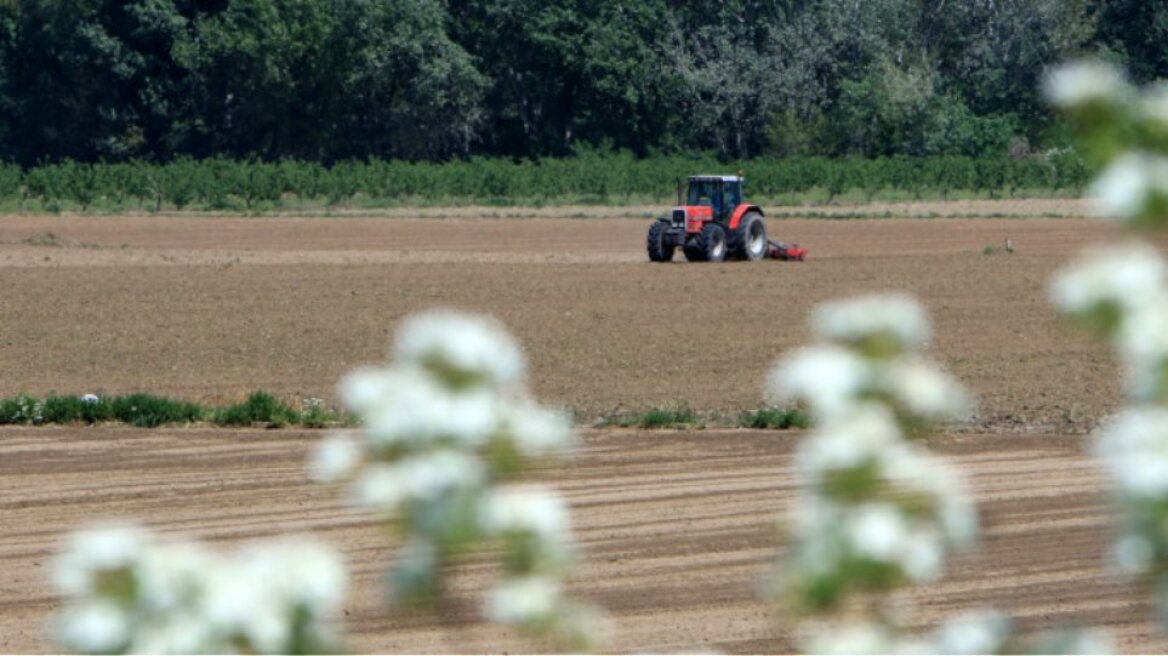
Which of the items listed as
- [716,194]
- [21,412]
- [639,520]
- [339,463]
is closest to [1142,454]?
[339,463]

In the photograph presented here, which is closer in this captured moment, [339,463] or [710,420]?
[339,463]

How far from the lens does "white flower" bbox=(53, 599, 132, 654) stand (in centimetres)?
207

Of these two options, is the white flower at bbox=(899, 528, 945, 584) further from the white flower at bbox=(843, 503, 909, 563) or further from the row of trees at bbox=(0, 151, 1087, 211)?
the row of trees at bbox=(0, 151, 1087, 211)

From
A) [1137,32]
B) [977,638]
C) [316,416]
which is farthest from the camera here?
[1137,32]

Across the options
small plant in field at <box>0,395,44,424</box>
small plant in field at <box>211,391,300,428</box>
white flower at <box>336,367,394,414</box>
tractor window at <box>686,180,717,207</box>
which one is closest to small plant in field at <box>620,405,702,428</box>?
small plant in field at <box>211,391,300,428</box>

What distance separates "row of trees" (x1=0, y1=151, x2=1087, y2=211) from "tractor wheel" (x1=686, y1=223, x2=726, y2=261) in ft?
110

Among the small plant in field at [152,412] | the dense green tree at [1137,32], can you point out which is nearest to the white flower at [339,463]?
the small plant in field at [152,412]

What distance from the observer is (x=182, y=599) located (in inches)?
83.0

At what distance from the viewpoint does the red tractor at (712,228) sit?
4022cm

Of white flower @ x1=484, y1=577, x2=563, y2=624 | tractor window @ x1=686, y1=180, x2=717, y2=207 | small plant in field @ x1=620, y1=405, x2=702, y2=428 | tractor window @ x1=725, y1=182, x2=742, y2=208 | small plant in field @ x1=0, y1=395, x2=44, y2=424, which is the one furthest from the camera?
tractor window @ x1=686, y1=180, x2=717, y2=207

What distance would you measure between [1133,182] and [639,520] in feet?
38.2

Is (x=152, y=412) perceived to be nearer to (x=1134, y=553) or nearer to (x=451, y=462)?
(x=451, y=462)

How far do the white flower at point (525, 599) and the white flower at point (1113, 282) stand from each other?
0.68 m

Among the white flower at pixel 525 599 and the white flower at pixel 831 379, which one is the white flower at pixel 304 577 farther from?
the white flower at pixel 831 379
